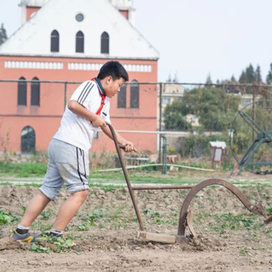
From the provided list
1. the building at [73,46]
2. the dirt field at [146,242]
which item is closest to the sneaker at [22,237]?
the dirt field at [146,242]

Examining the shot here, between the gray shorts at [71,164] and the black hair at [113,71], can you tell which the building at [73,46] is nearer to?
the black hair at [113,71]

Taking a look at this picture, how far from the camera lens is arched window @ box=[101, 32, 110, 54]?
40.0 m

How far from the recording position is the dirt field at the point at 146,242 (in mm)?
4732

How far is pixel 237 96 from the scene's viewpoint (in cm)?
2206

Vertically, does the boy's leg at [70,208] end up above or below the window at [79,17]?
below

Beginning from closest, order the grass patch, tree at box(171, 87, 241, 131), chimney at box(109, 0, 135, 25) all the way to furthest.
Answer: the grass patch < tree at box(171, 87, 241, 131) < chimney at box(109, 0, 135, 25)

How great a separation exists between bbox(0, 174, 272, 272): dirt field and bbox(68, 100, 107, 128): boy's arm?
3.65ft

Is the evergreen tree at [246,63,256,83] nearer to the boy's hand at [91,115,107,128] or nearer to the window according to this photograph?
the window

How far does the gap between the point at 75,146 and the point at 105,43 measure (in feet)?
116

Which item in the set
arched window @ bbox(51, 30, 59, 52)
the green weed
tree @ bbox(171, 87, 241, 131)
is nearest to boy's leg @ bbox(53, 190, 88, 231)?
the green weed

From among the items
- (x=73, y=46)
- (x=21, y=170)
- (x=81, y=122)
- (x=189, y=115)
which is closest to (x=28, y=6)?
(x=73, y=46)

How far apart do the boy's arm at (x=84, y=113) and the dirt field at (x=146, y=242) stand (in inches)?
43.8

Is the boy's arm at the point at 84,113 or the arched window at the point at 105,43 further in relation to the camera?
the arched window at the point at 105,43

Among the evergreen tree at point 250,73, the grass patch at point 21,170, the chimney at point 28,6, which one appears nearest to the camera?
the grass patch at point 21,170
